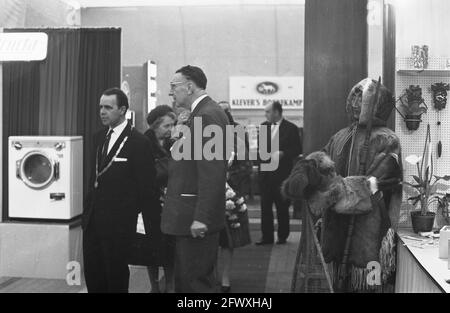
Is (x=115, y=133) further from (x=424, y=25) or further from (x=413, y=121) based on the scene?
(x=424, y=25)

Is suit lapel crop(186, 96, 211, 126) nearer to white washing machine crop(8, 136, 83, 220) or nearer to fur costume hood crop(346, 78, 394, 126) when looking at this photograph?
fur costume hood crop(346, 78, 394, 126)

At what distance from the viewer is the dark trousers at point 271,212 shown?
5191 millimetres

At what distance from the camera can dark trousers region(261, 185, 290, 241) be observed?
519 cm

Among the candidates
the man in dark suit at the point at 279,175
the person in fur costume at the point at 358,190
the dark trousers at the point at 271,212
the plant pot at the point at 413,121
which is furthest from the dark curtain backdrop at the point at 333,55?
the dark trousers at the point at 271,212

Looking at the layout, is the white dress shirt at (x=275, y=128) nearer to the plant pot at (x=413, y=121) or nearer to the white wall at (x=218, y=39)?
the white wall at (x=218, y=39)

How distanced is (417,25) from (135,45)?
12.6 ft

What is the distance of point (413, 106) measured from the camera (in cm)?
322

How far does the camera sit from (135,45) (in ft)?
21.5

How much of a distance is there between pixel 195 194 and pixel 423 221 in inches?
46.2

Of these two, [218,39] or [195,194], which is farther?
[218,39]

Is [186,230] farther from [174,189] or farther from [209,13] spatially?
[209,13]

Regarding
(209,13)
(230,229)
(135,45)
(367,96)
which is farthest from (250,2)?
(367,96)

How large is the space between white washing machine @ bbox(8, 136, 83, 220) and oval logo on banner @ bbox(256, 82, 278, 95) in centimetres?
302

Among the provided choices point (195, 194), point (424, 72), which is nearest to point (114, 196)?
point (195, 194)
